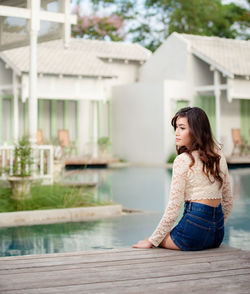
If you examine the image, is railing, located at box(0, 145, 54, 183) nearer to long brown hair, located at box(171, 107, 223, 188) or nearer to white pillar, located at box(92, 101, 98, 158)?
long brown hair, located at box(171, 107, 223, 188)

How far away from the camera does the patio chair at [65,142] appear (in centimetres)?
2262

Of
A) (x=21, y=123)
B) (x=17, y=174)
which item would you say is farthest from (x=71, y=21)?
(x=21, y=123)

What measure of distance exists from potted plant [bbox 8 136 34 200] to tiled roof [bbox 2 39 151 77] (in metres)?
12.1

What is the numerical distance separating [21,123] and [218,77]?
7843mm

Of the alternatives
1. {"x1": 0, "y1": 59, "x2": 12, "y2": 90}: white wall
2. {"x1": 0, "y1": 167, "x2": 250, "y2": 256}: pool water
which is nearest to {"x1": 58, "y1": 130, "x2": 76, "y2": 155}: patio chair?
{"x1": 0, "y1": 59, "x2": 12, "y2": 90}: white wall

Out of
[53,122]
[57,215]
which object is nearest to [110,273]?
[57,215]

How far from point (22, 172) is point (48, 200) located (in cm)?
60

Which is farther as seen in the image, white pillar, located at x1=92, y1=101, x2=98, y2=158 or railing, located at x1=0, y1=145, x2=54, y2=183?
white pillar, located at x1=92, y1=101, x2=98, y2=158

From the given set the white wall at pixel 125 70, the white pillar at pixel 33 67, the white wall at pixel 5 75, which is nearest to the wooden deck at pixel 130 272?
the white pillar at pixel 33 67

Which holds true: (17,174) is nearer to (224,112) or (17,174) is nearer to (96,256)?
(96,256)

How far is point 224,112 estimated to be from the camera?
973 inches

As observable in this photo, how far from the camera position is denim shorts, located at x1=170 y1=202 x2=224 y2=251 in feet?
14.3

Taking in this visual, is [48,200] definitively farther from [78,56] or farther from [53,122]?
[78,56]

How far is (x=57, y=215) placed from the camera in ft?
29.1
